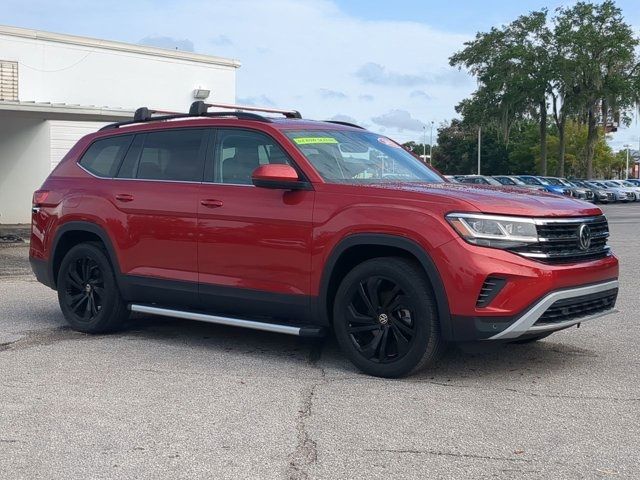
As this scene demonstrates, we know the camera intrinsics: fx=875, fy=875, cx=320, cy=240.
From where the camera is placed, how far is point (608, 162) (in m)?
89.0

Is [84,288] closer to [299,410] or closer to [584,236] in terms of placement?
[299,410]

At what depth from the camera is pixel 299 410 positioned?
540 cm

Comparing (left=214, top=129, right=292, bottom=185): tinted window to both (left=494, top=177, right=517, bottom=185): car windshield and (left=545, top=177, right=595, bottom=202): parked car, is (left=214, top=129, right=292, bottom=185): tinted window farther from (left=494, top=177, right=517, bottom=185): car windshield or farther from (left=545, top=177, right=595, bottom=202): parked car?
(left=545, top=177, right=595, bottom=202): parked car

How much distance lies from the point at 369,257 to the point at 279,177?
0.88 metres

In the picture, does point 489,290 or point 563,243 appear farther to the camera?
point 563,243

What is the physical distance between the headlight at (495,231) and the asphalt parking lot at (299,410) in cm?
100

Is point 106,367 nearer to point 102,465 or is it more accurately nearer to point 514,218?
point 102,465

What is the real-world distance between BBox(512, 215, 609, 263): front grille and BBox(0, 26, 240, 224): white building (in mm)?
17510

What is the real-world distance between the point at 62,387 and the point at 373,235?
2.38m

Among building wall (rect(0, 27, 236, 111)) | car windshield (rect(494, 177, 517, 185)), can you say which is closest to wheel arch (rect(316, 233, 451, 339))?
building wall (rect(0, 27, 236, 111))

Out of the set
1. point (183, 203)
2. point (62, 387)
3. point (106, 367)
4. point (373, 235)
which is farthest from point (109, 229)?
point (373, 235)

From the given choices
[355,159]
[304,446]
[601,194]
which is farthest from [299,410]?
[601,194]

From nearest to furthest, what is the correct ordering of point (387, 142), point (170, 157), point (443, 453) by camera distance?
point (443, 453)
point (170, 157)
point (387, 142)

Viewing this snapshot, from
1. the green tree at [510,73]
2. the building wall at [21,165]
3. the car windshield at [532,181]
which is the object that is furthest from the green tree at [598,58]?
the building wall at [21,165]
